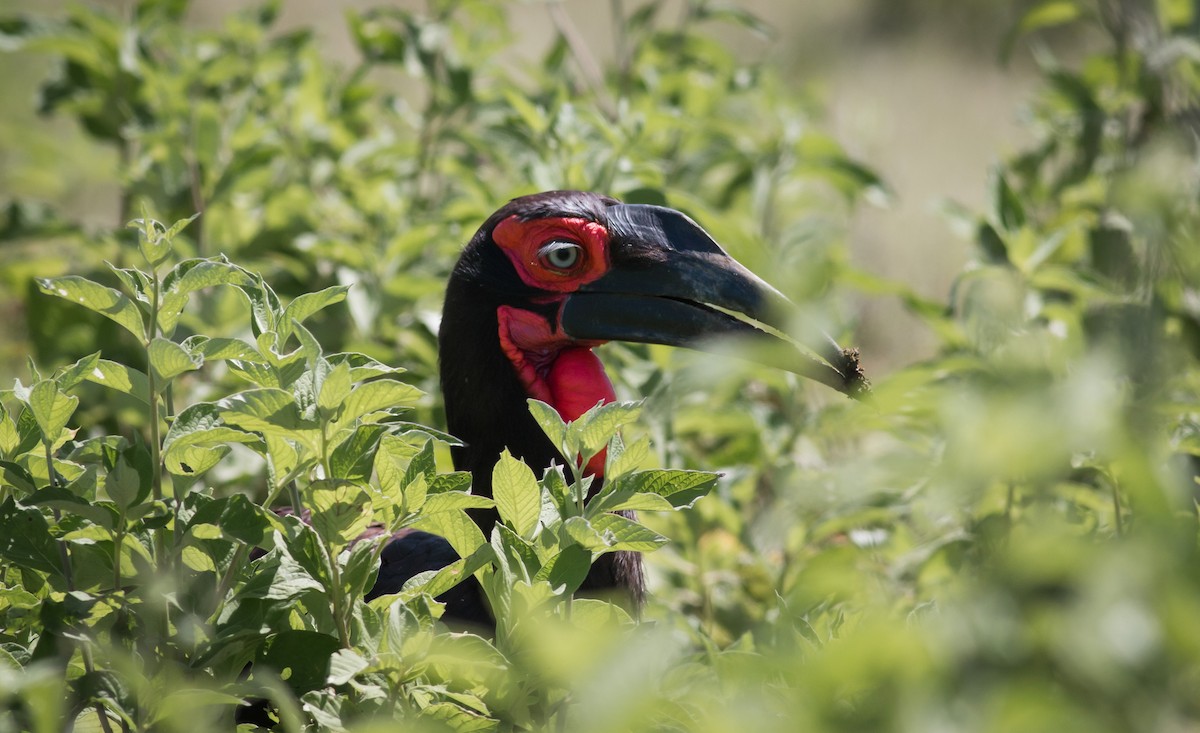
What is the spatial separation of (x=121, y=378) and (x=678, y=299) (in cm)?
122

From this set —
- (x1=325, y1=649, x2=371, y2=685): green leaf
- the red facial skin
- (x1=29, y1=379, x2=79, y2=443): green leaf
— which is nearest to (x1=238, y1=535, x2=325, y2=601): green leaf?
(x1=325, y1=649, x2=371, y2=685): green leaf

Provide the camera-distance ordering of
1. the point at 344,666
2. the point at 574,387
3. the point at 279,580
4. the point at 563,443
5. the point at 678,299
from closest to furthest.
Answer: the point at 344,666 < the point at 279,580 < the point at 563,443 < the point at 678,299 < the point at 574,387

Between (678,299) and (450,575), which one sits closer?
(450,575)

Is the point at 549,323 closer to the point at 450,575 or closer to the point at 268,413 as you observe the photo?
the point at 450,575

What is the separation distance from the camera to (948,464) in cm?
109

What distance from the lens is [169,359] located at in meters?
1.71

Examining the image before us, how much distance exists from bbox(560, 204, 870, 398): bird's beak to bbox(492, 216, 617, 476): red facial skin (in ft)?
0.11

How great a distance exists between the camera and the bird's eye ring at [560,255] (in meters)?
2.71

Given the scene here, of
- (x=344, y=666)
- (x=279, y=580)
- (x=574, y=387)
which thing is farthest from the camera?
(x=574, y=387)

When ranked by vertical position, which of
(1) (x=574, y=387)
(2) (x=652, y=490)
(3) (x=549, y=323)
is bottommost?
(1) (x=574, y=387)

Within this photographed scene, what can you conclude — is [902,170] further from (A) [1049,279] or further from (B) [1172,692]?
(B) [1172,692]

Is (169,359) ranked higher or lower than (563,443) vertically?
higher

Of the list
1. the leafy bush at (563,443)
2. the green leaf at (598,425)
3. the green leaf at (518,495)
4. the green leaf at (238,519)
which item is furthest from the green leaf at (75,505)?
the green leaf at (598,425)

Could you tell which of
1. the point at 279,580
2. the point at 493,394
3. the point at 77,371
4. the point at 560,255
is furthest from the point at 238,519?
the point at 560,255
